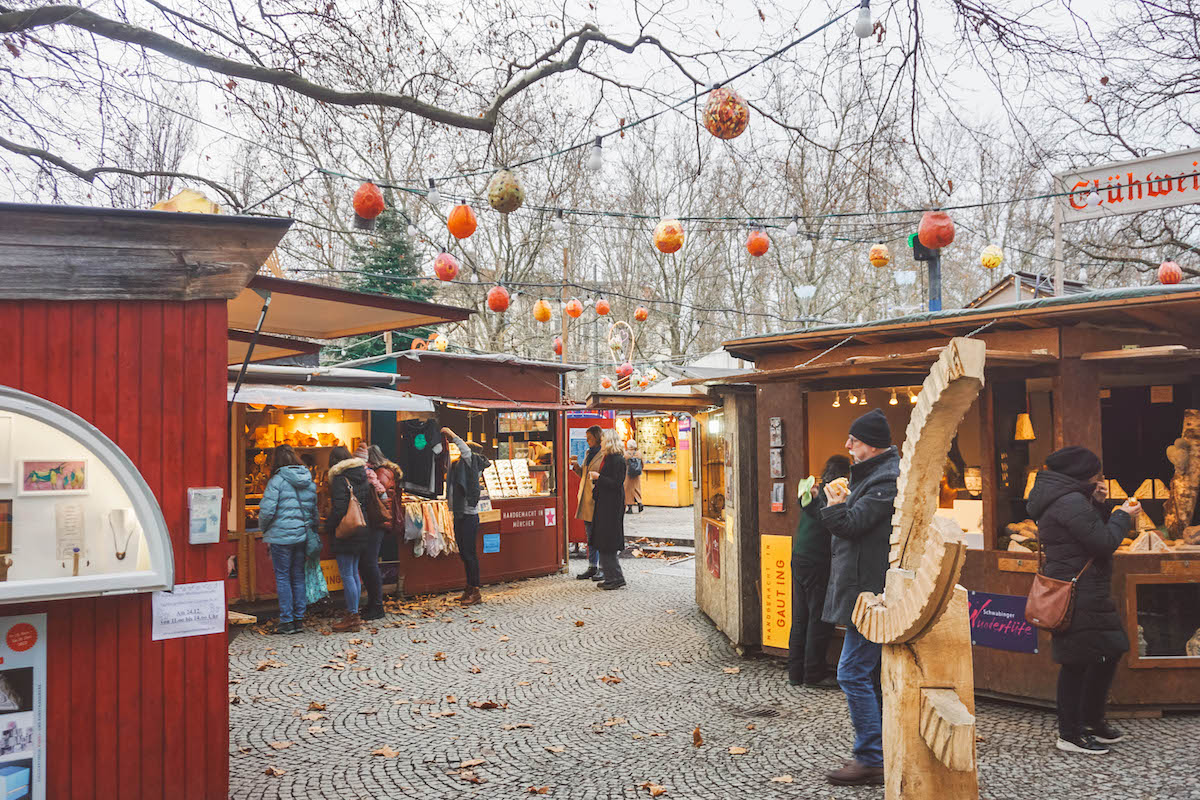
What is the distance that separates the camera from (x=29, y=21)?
5.59 metres

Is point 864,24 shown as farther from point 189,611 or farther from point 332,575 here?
point 332,575

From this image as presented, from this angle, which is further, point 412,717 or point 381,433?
point 381,433

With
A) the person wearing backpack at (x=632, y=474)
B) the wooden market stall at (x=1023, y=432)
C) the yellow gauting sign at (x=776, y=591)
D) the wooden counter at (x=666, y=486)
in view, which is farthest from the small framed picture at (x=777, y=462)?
the wooden counter at (x=666, y=486)

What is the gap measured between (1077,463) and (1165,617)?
6.29 feet

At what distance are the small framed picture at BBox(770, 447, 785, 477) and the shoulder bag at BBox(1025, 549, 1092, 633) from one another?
2.67m

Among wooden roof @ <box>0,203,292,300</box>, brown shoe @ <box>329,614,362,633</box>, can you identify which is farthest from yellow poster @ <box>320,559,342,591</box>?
wooden roof @ <box>0,203,292,300</box>

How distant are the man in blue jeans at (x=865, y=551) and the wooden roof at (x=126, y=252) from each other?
3283 millimetres

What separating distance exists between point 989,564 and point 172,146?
16.4 metres

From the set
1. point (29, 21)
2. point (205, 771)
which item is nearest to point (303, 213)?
point (29, 21)

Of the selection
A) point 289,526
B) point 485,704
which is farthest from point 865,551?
point 289,526

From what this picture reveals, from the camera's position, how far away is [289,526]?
896 centimetres

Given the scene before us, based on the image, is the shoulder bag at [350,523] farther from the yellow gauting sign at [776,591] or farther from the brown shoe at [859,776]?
the brown shoe at [859,776]

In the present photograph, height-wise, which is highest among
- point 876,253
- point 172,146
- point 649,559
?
point 172,146

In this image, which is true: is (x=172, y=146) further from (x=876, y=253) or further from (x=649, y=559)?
(x=876, y=253)
